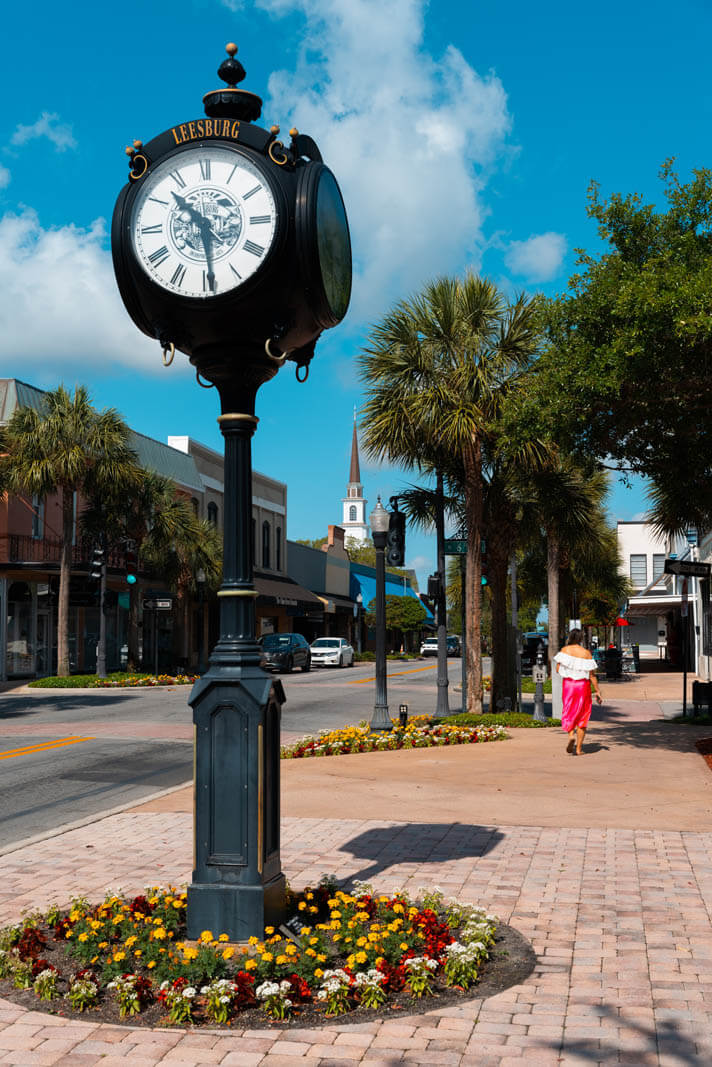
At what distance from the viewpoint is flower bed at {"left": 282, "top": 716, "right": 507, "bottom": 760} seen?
14781 millimetres

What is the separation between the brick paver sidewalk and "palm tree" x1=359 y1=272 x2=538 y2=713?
9.35 metres

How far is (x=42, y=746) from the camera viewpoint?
16344mm

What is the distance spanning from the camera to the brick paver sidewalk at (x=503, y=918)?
408 centimetres

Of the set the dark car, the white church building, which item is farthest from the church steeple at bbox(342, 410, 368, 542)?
the dark car

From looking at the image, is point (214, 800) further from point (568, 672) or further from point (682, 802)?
point (568, 672)

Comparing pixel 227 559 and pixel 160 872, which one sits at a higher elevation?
pixel 227 559

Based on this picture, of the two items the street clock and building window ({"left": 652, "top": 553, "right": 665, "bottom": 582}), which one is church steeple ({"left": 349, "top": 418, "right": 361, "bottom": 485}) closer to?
building window ({"left": 652, "top": 553, "right": 665, "bottom": 582})

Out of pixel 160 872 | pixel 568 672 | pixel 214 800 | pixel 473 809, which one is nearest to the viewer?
pixel 214 800

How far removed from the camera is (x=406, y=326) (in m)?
18.1

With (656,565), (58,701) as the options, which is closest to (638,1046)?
(58,701)

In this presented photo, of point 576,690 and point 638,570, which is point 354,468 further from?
point 576,690

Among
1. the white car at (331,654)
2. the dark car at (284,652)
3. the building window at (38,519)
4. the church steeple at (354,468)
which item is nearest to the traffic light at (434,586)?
the building window at (38,519)

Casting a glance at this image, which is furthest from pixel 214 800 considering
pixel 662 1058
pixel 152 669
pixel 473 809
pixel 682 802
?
pixel 152 669

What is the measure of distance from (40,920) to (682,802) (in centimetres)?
663
